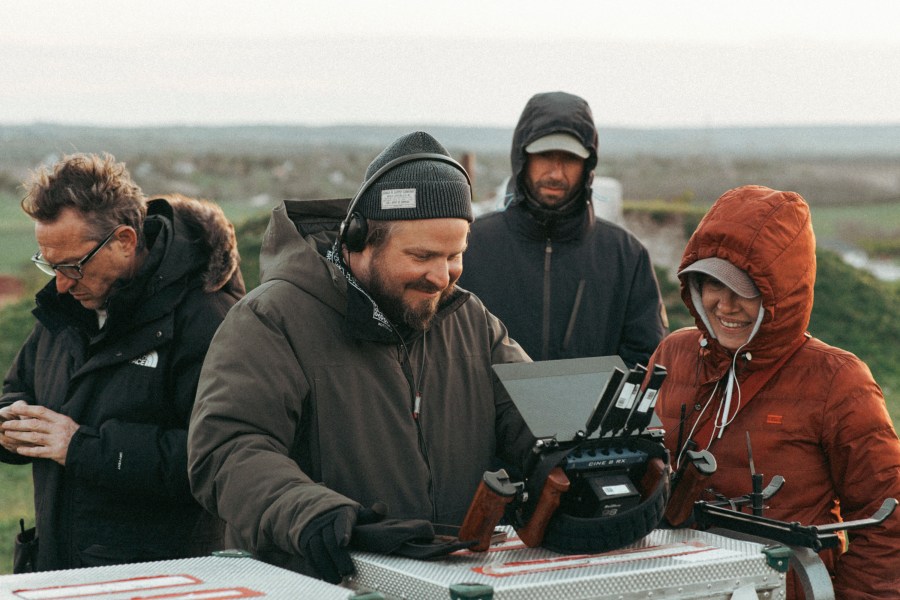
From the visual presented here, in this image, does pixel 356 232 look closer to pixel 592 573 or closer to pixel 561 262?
pixel 592 573

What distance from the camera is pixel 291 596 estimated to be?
2.34 m

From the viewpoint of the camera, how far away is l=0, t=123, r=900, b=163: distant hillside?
210ft

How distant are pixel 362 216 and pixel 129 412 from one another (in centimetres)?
155

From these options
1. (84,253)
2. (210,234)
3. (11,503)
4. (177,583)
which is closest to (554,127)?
(210,234)

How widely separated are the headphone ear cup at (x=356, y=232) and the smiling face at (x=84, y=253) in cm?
149

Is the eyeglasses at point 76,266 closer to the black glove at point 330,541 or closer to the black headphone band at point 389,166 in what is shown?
the black headphone band at point 389,166

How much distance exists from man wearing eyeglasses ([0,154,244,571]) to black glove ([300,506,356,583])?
5.31 feet

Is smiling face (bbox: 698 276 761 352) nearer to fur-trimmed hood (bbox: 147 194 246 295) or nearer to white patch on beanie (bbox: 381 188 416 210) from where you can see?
white patch on beanie (bbox: 381 188 416 210)

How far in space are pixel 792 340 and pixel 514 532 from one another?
112 cm

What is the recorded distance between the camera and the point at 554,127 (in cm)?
524

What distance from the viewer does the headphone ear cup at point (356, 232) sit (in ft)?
9.77

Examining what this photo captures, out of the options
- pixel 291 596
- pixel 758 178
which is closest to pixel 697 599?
pixel 291 596

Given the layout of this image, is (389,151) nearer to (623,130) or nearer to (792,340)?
(792,340)

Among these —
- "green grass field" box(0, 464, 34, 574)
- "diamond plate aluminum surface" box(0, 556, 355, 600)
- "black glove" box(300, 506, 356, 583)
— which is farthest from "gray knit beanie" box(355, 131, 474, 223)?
"green grass field" box(0, 464, 34, 574)
